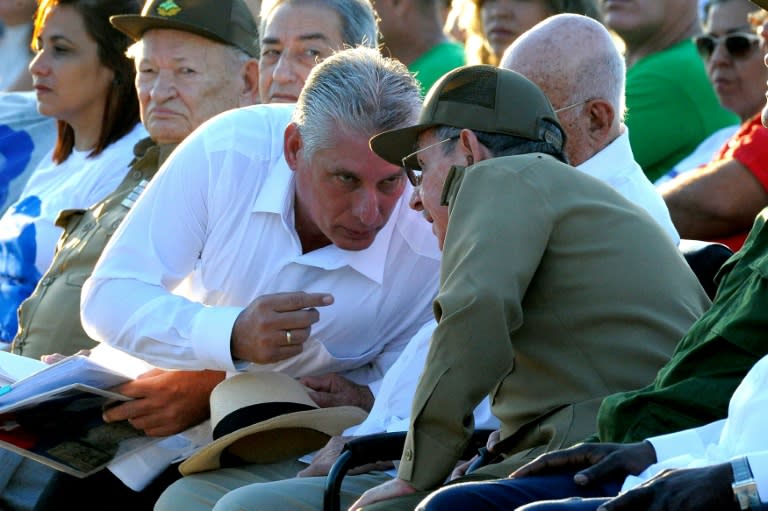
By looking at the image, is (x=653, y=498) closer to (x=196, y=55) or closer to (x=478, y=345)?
(x=478, y=345)

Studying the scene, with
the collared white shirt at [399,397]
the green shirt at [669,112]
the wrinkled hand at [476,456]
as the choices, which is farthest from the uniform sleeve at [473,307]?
the green shirt at [669,112]

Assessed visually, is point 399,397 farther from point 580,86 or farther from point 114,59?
point 114,59

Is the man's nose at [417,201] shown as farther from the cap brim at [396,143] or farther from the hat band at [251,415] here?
the hat band at [251,415]

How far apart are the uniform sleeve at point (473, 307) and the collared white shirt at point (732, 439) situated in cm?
44

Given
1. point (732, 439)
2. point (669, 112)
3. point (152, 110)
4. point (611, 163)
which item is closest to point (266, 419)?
point (611, 163)

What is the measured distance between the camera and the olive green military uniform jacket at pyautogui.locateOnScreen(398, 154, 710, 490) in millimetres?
3164

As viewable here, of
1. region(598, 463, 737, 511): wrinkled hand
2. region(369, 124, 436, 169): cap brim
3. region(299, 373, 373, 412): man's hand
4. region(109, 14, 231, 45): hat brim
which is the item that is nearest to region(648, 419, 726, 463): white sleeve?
region(598, 463, 737, 511): wrinkled hand

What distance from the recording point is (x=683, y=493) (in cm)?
253

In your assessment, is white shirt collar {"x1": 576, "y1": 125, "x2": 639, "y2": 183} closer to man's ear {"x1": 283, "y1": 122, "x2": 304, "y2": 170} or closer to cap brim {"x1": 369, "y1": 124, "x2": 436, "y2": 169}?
cap brim {"x1": 369, "y1": 124, "x2": 436, "y2": 169}

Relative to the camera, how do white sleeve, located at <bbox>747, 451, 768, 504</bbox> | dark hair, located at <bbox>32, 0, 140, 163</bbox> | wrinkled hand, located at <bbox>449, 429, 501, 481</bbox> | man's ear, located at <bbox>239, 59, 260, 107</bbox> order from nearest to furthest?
white sleeve, located at <bbox>747, 451, 768, 504</bbox> → wrinkled hand, located at <bbox>449, 429, 501, 481</bbox> → man's ear, located at <bbox>239, 59, 260, 107</bbox> → dark hair, located at <bbox>32, 0, 140, 163</bbox>

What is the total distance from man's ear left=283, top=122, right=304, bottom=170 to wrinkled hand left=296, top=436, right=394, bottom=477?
0.88 metres

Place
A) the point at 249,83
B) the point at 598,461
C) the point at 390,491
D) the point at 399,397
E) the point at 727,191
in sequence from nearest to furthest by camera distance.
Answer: the point at 598,461
the point at 390,491
the point at 399,397
the point at 727,191
the point at 249,83

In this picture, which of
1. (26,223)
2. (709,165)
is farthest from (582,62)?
(26,223)

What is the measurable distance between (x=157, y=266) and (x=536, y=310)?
1556 millimetres
